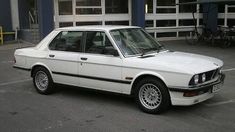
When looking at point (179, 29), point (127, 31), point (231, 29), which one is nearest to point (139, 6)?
point (179, 29)

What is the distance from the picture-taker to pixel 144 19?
1845 cm

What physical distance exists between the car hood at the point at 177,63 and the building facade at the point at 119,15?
10.5 metres

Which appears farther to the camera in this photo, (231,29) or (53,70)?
(231,29)

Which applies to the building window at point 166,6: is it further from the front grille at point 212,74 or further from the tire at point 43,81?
the front grille at point 212,74

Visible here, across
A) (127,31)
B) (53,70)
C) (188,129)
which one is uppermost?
(127,31)

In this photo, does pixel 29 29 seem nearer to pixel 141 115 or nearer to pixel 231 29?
pixel 231 29

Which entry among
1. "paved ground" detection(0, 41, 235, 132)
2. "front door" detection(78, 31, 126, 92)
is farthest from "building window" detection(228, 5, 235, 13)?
"front door" detection(78, 31, 126, 92)

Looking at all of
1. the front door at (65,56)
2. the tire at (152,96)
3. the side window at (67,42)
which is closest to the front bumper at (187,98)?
the tire at (152,96)

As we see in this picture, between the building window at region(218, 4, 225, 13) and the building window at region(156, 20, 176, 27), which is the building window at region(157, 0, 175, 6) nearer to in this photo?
the building window at region(156, 20, 176, 27)

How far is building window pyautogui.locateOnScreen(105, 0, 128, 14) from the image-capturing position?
60.1 ft

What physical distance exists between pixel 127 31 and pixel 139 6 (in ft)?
37.1

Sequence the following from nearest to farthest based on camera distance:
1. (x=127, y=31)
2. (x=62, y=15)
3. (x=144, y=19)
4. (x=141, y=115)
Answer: (x=141, y=115) < (x=127, y=31) < (x=62, y=15) < (x=144, y=19)

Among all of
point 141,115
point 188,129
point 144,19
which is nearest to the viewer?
point 188,129

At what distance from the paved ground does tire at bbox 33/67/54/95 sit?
0.14 m
